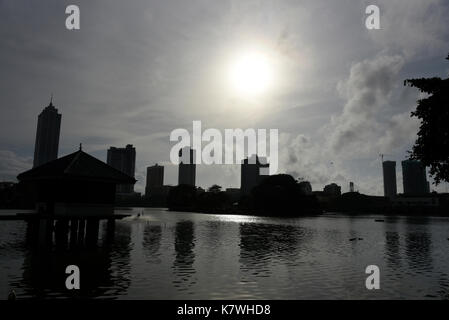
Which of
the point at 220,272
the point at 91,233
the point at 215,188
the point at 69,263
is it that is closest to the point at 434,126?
the point at 220,272

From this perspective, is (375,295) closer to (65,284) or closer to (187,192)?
(65,284)

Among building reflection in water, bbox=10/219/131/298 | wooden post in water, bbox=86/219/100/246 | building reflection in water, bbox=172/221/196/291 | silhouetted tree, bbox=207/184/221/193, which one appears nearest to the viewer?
building reflection in water, bbox=10/219/131/298

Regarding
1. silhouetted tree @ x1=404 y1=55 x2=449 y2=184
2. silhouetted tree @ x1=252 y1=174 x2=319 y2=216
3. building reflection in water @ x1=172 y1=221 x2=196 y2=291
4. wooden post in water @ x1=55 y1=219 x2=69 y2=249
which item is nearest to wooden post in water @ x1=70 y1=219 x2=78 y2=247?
wooden post in water @ x1=55 y1=219 x2=69 y2=249

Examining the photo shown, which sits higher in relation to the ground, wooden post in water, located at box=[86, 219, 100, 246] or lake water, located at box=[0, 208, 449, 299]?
wooden post in water, located at box=[86, 219, 100, 246]

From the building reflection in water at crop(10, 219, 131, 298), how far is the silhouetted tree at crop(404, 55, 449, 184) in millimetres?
21243

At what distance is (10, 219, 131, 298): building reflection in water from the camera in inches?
653

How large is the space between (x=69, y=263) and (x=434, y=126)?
26495 mm

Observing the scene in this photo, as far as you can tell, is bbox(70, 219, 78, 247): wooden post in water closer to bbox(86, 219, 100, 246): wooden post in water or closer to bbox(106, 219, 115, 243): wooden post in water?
bbox(86, 219, 100, 246): wooden post in water

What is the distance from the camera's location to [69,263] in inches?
939

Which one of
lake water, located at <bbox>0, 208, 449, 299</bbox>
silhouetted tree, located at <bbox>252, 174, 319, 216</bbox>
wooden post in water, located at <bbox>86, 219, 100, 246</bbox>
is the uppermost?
silhouetted tree, located at <bbox>252, 174, 319, 216</bbox>

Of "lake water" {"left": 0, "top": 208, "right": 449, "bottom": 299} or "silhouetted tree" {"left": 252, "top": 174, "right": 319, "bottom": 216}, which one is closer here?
"lake water" {"left": 0, "top": 208, "right": 449, "bottom": 299}
